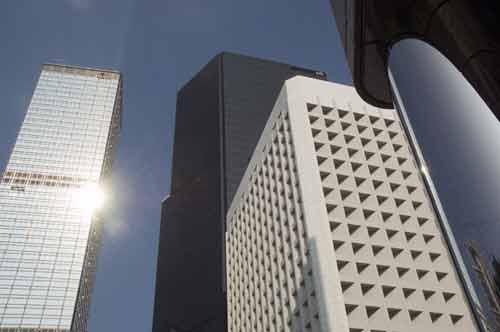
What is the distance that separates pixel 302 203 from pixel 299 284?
8158 mm

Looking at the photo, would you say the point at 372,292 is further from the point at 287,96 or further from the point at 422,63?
the point at 422,63

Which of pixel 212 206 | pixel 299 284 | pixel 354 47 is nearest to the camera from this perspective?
pixel 354 47

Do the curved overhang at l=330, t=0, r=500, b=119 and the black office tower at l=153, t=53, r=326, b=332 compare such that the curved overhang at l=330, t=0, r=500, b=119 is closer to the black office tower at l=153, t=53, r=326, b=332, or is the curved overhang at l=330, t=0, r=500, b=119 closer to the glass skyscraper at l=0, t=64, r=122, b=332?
the black office tower at l=153, t=53, r=326, b=332

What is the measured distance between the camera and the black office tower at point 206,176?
433ft

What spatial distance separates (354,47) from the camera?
9.40m

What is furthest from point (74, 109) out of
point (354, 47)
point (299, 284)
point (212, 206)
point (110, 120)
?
point (354, 47)

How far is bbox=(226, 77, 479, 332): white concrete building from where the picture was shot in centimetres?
4525

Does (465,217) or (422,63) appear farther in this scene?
(422,63)

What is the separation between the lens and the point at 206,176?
151 meters

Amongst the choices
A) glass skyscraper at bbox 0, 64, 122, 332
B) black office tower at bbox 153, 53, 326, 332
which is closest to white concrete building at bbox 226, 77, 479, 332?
black office tower at bbox 153, 53, 326, 332

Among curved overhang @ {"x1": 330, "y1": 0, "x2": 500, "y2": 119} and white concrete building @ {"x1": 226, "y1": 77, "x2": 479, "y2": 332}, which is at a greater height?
white concrete building @ {"x1": 226, "y1": 77, "x2": 479, "y2": 332}

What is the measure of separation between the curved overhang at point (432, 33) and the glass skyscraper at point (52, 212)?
5937 inches

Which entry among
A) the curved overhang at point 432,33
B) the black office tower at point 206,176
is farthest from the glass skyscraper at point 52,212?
the curved overhang at point 432,33

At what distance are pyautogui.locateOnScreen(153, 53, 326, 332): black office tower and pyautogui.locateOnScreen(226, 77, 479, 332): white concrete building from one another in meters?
61.6
